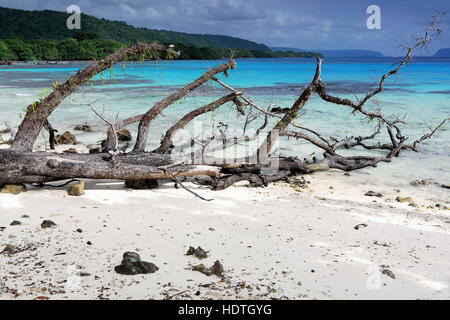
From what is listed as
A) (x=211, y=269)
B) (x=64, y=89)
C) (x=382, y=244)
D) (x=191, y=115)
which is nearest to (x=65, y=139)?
(x=64, y=89)

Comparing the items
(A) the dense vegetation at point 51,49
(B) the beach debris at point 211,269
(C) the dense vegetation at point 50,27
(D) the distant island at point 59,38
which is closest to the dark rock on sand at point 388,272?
(B) the beach debris at point 211,269

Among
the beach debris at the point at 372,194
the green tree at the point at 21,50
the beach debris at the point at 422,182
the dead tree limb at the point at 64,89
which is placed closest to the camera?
the dead tree limb at the point at 64,89

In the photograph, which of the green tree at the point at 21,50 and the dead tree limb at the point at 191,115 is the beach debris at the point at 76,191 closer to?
the dead tree limb at the point at 191,115

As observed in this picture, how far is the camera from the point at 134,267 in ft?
11.8

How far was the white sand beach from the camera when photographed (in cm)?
343

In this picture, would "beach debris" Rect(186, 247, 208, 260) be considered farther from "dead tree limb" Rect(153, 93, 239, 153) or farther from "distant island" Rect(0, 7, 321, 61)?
"distant island" Rect(0, 7, 321, 61)

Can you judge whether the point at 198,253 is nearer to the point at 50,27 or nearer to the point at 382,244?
the point at 382,244

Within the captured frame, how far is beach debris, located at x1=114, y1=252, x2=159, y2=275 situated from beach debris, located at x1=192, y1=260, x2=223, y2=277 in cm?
36

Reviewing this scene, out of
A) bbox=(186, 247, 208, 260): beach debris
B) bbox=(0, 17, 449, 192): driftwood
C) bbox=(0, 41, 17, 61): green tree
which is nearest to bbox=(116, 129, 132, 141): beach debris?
bbox=(0, 17, 449, 192): driftwood

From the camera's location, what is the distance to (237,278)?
11.9 ft

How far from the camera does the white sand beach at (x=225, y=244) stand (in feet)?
11.2

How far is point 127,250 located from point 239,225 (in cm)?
147

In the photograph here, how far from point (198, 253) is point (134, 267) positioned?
66 centimetres

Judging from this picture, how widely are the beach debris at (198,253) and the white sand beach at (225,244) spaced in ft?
0.16
